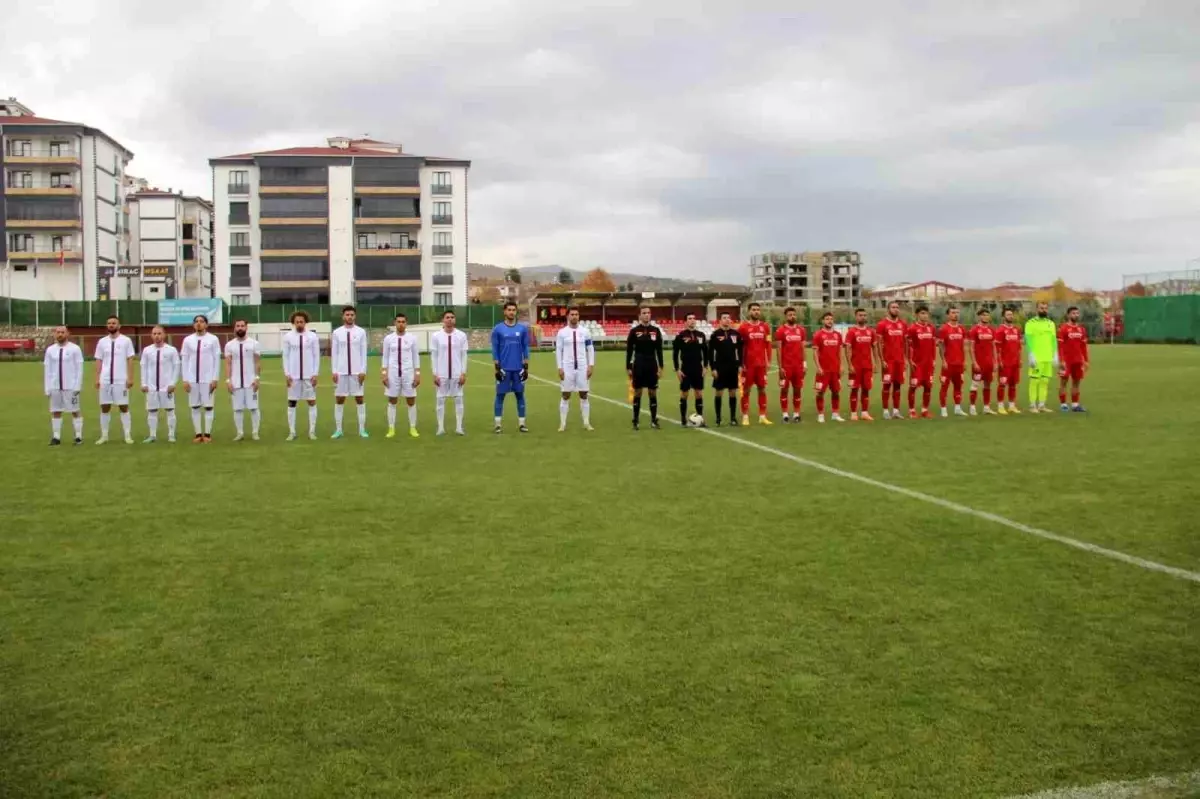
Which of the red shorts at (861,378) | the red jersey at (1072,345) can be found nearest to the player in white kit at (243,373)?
the red shorts at (861,378)

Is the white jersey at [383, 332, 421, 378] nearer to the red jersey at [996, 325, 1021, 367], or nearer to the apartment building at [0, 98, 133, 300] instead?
the red jersey at [996, 325, 1021, 367]

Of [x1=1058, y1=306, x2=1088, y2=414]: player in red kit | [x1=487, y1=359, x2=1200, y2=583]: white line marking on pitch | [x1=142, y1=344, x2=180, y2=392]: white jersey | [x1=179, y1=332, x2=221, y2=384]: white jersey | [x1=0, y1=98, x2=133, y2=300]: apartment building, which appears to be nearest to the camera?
[x1=487, y1=359, x2=1200, y2=583]: white line marking on pitch

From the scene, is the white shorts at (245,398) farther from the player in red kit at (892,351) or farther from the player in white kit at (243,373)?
the player in red kit at (892,351)

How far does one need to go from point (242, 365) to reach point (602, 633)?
11.8 meters

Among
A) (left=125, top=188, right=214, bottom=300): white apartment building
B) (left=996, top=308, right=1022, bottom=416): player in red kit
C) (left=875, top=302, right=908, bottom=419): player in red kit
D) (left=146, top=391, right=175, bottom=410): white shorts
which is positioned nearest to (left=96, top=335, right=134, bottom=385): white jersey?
(left=146, top=391, right=175, bottom=410): white shorts

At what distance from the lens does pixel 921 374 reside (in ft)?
59.5

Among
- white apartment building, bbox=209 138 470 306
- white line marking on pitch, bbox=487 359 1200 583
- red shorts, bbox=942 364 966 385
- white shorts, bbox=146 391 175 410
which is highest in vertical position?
white apartment building, bbox=209 138 470 306

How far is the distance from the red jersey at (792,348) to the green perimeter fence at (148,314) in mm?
30900

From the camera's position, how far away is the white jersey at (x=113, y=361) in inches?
613

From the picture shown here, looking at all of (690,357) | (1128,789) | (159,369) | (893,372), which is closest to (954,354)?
(893,372)

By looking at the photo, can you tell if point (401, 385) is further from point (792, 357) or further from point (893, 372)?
point (893, 372)

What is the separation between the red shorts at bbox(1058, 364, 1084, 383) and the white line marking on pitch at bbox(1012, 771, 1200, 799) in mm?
16204

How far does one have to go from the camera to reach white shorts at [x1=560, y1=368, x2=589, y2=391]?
16906mm

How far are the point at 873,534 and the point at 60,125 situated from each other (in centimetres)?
8240
